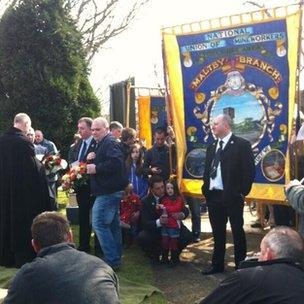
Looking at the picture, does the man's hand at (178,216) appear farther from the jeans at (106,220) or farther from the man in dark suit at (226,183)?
the jeans at (106,220)

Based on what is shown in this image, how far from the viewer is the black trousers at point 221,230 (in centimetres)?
604

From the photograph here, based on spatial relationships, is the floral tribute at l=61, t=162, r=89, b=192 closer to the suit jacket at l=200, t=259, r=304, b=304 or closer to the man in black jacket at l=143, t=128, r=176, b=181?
the man in black jacket at l=143, t=128, r=176, b=181

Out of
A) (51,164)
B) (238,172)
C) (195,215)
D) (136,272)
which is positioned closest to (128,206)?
(195,215)

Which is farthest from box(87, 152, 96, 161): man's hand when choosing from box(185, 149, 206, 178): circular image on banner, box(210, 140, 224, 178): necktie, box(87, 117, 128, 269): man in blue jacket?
box(210, 140, 224, 178): necktie

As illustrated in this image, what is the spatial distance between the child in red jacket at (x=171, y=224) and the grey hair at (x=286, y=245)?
3900mm

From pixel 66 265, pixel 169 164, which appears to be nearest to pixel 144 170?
pixel 169 164

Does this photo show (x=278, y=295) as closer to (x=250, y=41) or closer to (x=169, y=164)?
(x=250, y=41)

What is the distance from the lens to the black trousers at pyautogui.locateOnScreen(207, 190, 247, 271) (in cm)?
604

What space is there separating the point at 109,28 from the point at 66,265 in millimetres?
17019

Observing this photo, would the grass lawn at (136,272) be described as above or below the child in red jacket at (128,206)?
below

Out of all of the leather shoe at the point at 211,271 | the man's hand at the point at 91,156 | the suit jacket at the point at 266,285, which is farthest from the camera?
the man's hand at the point at 91,156

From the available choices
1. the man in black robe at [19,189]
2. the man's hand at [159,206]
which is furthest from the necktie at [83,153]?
the man's hand at [159,206]

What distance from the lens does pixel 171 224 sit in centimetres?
672

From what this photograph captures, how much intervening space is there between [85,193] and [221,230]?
6.35ft
